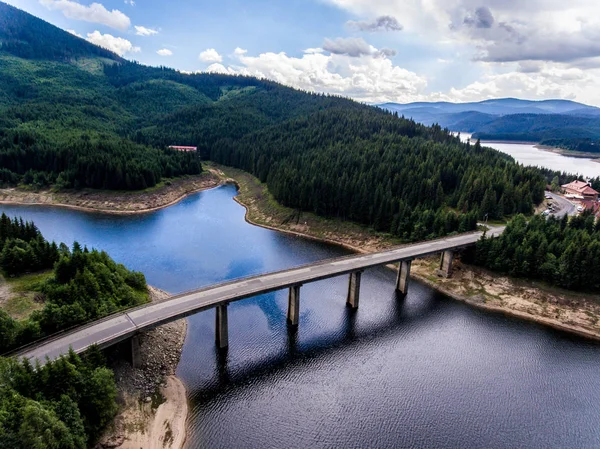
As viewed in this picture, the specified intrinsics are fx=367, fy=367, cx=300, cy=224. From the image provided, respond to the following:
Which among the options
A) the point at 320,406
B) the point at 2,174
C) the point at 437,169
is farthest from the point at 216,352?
the point at 2,174

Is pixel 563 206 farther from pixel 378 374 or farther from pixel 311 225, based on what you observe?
pixel 378 374

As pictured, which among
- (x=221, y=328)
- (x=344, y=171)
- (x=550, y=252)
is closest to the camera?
(x=221, y=328)

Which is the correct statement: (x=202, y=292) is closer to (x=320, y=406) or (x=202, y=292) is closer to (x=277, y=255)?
(x=320, y=406)

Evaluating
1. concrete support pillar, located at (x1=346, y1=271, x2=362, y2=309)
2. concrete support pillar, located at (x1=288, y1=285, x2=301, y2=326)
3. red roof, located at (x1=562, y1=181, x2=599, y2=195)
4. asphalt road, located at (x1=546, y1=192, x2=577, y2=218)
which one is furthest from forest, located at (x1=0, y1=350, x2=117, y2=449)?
red roof, located at (x1=562, y1=181, x2=599, y2=195)

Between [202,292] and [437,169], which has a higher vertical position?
[437,169]

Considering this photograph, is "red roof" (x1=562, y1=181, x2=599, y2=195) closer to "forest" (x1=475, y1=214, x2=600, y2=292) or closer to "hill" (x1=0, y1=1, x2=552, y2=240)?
"hill" (x1=0, y1=1, x2=552, y2=240)

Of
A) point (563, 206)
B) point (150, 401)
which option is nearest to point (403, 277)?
point (150, 401)
